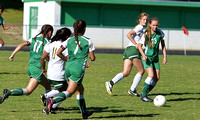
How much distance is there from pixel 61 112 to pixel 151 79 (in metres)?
2.80

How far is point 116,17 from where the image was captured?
4269cm

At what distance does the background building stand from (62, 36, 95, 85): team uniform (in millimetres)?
31042

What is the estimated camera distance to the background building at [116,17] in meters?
40.5

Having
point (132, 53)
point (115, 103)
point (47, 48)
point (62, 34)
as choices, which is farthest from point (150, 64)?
point (47, 48)

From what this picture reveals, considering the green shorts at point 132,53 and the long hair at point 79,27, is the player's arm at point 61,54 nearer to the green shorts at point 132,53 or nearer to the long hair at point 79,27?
the long hair at point 79,27

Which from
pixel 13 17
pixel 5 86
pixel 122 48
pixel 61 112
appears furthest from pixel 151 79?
pixel 13 17

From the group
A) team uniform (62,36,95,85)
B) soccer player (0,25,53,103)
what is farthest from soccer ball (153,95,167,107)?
team uniform (62,36,95,85)

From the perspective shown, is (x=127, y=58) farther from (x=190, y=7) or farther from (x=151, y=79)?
(x=190, y=7)

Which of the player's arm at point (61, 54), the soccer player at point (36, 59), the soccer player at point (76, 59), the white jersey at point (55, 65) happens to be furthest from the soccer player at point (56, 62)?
the soccer player at point (76, 59)

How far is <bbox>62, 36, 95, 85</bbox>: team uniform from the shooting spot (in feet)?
28.2

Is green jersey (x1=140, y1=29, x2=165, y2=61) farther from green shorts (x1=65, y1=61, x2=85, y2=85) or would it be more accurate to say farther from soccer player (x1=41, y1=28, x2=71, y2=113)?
green shorts (x1=65, y1=61, x2=85, y2=85)

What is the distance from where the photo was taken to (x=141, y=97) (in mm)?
11766

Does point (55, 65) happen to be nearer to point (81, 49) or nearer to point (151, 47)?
point (81, 49)

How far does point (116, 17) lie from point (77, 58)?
112 ft
